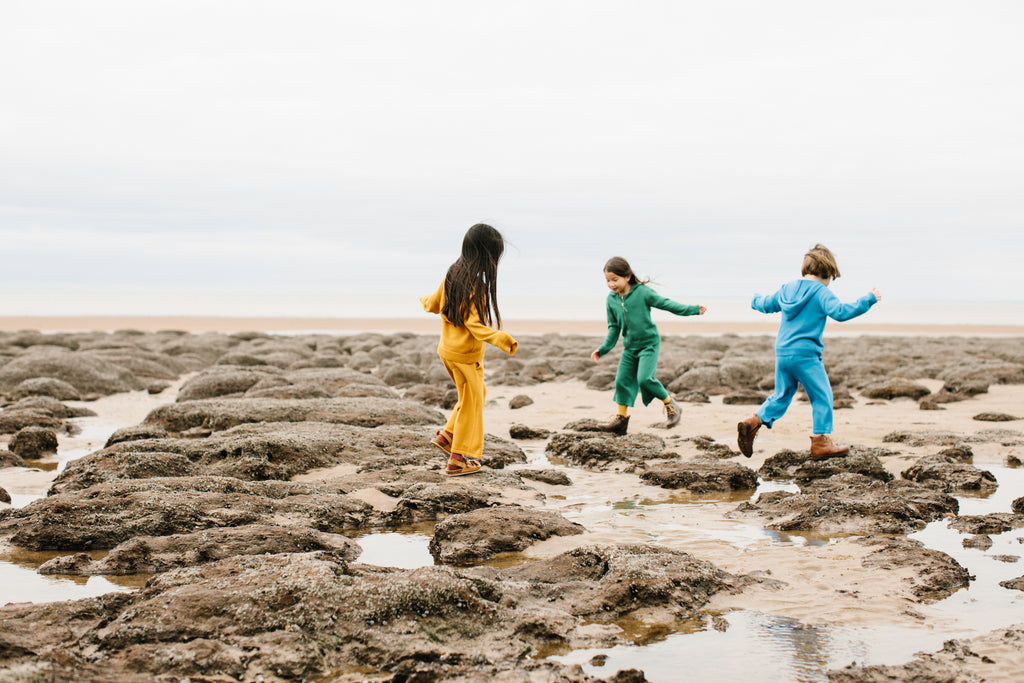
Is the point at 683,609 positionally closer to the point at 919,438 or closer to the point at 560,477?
the point at 560,477

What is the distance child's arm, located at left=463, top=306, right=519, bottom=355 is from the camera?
682 cm

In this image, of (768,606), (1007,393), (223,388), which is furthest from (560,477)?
(1007,393)

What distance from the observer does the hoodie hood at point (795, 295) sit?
804 cm

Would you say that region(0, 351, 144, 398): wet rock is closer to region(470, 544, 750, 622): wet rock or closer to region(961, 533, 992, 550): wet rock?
region(470, 544, 750, 622): wet rock

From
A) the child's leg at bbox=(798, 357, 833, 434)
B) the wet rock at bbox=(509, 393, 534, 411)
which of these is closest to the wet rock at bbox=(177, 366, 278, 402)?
the wet rock at bbox=(509, 393, 534, 411)

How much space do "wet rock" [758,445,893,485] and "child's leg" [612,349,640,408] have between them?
212cm

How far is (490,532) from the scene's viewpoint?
532 centimetres

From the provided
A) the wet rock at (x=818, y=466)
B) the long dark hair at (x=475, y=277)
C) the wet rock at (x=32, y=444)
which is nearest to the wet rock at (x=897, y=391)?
the wet rock at (x=818, y=466)

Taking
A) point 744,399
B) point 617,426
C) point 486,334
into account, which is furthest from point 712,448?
point 744,399

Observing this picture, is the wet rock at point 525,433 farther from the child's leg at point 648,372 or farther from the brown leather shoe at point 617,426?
the child's leg at point 648,372

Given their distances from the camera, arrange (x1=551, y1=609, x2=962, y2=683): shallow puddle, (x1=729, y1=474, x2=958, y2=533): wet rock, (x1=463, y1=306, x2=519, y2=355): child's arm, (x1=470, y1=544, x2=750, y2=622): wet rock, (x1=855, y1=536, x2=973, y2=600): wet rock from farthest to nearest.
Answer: (x1=463, y1=306, x2=519, y2=355): child's arm
(x1=729, y1=474, x2=958, y2=533): wet rock
(x1=855, y1=536, x2=973, y2=600): wet rock
(x1=470, y1=544, x2=750, y2=622): wet rock
(x1=551, y1=609, x2=962, y2=683): shallow puddle

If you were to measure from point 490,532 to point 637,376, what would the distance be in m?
5.14

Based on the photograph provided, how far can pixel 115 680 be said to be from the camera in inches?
123

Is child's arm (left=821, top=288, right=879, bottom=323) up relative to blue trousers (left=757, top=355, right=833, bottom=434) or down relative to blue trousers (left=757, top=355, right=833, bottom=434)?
up
